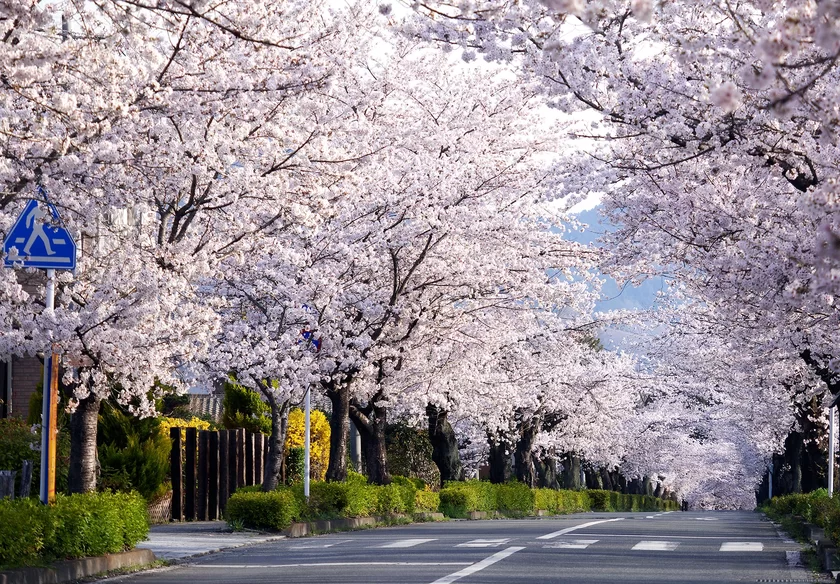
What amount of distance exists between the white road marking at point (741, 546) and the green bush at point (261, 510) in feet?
23.5

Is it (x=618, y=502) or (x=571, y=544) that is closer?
(x=571, y=544)

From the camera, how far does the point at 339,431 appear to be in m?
26.0

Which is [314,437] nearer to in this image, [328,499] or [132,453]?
[328,499]

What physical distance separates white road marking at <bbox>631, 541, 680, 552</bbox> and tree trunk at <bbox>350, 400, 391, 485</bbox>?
39.8ft

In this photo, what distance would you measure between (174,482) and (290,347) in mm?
4027

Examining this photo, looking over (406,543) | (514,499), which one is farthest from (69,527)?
(514,499)

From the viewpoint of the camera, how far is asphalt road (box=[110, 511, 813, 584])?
11.4 metres

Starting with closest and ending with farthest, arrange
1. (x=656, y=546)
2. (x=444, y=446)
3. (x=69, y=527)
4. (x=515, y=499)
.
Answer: (x=69, y=527) < (x=656, y=546) < (x=444, y=446) < (x=515, y=499)

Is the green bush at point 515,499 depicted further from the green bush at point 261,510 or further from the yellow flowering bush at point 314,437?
the green bush at point 261,510

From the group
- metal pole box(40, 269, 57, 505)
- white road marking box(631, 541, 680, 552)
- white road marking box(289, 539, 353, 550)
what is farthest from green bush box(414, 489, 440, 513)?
metal pole box(40, 269, 57, 505)

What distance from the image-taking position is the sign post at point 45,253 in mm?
12266

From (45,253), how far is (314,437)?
2061cm

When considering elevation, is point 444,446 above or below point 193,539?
above

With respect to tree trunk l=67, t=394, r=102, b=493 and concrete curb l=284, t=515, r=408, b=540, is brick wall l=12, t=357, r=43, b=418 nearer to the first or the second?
concrete curb l=284, t=515, r=408, b=540
